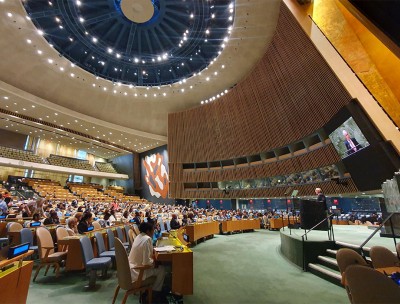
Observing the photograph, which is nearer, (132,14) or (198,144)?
(132,14)

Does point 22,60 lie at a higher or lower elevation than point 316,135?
higher

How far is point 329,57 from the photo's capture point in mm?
9422

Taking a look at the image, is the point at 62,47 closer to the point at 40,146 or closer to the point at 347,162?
the point at 40,146

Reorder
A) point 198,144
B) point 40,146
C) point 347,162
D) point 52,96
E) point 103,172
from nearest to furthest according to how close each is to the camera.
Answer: point 347,162 < point 52,96 < point 198,144 < point 40,146 < point 103,172

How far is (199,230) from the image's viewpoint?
888 centimetres

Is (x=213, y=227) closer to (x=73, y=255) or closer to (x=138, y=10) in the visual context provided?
(x=73, y=255)

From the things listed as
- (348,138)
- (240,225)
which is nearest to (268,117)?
(348,138)

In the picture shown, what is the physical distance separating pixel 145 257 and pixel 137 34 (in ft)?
57.6

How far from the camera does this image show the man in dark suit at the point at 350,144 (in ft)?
27.4

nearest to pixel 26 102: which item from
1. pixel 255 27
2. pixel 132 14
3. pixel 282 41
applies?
pixel 132 14

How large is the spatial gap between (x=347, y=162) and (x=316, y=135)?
13.2ft

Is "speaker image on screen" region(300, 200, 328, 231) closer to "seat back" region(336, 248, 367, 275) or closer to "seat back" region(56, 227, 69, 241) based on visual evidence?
"seat back" region(336, 248, 367, 275)

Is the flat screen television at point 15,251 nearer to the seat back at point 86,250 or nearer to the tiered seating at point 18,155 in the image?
the seat back at point 86,250

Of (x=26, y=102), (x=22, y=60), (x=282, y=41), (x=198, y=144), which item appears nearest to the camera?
(x=282, y=41)
